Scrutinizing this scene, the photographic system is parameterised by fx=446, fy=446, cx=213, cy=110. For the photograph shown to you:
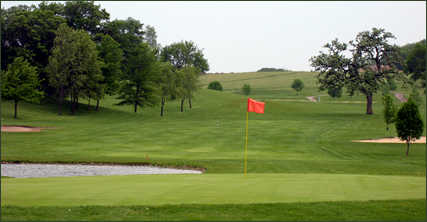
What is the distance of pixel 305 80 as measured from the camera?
158 m

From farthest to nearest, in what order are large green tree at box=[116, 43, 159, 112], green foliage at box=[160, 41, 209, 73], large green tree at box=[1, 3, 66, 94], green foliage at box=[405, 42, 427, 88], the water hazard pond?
green foliage at box=[160, 41, 209, 73] < green foliage at box=[405, 42, 427, 88] < large green tree at box=[116, 43, 159, 112] < large green tree at box=[1, 3, 66, 94] < the water hazard pond

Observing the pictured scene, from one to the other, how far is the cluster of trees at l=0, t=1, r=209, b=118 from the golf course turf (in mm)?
7730

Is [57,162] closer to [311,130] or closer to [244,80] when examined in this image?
[311,130]

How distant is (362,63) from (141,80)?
115 feet

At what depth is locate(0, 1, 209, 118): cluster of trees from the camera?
61.3m

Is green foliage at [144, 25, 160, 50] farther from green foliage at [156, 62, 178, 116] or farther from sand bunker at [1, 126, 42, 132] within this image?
sand bunker at [1, 126, 42, 132]

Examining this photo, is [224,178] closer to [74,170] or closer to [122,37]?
[74,170]

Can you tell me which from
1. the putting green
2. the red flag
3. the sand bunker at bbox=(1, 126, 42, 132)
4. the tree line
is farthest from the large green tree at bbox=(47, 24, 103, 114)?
the putting green

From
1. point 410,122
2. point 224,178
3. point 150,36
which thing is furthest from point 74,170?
point 150,36

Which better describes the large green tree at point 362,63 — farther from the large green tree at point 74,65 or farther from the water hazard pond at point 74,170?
the water hazard pond at point 74,170

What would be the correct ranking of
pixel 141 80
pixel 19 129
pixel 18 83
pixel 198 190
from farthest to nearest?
pixel 141 80 < pixel 18 83 < pixel 19 129 < pixel 198 190

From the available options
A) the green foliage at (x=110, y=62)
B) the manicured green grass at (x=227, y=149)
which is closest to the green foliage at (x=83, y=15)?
the green foliage at (x=110, y=62)

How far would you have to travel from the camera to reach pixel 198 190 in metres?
11.0

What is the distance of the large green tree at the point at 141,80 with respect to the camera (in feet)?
233
